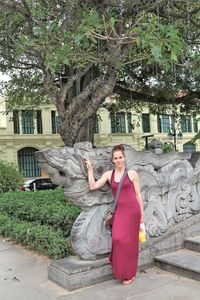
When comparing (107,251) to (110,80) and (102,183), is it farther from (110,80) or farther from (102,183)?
(110,80)

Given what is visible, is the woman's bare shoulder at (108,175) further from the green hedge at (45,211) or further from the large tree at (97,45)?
the green hedge at (45,211)

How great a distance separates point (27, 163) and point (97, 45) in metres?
32.6

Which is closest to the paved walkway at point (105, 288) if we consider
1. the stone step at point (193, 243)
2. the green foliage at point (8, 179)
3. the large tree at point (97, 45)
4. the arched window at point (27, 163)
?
the stone step at point (193, 243)

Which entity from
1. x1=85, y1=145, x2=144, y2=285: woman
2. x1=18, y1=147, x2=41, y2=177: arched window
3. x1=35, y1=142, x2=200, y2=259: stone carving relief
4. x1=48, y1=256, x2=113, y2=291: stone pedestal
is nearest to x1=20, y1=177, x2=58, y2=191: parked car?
x1=18, y1=147, x2=41, y2=177: arched window

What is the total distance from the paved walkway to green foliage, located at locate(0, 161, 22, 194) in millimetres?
8982

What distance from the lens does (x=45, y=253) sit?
6.82m

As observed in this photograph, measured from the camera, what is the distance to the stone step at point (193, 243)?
6121 mm

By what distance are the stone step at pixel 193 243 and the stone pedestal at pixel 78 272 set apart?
4.93ft

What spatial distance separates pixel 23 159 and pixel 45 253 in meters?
34.7

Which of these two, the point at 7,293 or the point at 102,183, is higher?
the point at 102,183

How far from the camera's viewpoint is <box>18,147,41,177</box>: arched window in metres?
39.9

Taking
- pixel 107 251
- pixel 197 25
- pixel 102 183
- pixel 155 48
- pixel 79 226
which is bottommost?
pixel 107 251

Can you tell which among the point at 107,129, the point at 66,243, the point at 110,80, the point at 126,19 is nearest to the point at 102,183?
the point at 66,243

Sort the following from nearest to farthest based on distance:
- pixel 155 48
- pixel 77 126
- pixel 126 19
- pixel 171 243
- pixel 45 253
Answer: pixel 155 48
pixel 171 243
pixel 45 253
pixel 126 19
pixel 77 126
